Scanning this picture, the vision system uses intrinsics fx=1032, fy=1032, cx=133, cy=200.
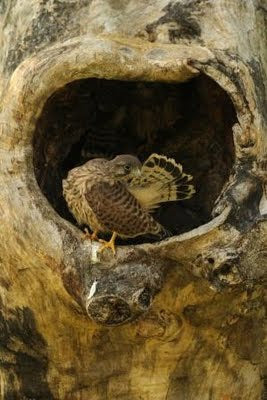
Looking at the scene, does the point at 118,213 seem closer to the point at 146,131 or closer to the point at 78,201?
the point at 78,201

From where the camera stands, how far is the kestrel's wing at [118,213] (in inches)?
187

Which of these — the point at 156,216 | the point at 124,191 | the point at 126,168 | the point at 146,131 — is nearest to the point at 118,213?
the point at 124,191

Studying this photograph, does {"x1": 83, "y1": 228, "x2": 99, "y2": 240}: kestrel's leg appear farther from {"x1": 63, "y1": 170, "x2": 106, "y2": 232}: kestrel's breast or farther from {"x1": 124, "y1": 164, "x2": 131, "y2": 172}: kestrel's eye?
{"x1": 124, "y1": 164, "x2": 131, "y2": 172}: kestrel's eye

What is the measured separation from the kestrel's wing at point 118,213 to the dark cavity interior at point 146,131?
25 cm

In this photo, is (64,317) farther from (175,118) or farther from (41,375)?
(175,118)

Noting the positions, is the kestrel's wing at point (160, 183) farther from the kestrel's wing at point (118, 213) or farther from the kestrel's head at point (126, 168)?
the kestrel's wing at point (118, 213)

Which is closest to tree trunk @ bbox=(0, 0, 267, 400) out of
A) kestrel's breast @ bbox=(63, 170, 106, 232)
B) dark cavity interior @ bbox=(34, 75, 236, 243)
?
dark cavity interior @ bbox=(34, 75, 236, 243)

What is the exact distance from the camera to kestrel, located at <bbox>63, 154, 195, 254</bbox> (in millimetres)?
4766

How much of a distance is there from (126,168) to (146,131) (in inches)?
20.2

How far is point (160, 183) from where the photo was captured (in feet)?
16.5

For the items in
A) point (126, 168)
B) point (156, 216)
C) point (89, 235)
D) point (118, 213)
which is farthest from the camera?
point (156, 216)

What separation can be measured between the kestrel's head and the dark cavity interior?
301 mm

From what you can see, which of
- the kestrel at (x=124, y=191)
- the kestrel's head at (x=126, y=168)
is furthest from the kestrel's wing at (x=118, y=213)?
the kestrel's head at (x=126, y=168)

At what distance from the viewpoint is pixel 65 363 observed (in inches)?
194
